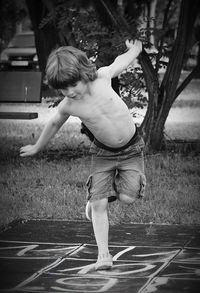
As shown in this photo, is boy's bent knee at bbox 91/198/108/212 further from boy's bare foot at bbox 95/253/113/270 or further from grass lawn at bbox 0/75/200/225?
grass lawn at bbox 0/75/200/225

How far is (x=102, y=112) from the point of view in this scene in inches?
199

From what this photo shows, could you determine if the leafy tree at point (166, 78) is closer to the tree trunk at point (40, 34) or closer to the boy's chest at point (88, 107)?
the tree trunk at point (40, 34)

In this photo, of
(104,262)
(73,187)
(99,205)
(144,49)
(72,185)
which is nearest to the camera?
(104,262)

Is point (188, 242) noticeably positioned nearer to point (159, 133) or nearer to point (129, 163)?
point (129, 163)

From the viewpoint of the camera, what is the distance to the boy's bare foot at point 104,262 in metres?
4.98

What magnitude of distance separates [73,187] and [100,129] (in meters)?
3.10

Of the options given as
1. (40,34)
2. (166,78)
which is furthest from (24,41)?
(166,78)

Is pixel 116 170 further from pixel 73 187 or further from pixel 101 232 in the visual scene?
pixel 73 187

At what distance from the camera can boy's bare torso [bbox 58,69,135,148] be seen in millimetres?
5008

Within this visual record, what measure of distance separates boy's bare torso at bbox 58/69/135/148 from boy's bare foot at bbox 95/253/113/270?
75 cm

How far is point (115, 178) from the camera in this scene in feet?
17.6

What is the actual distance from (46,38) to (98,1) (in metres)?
5.11

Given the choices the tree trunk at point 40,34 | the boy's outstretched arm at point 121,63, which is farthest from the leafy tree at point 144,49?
the tree trunk at point 40,34

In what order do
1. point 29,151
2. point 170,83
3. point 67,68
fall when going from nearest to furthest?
point 67,68, point 29,151, point 170,83
